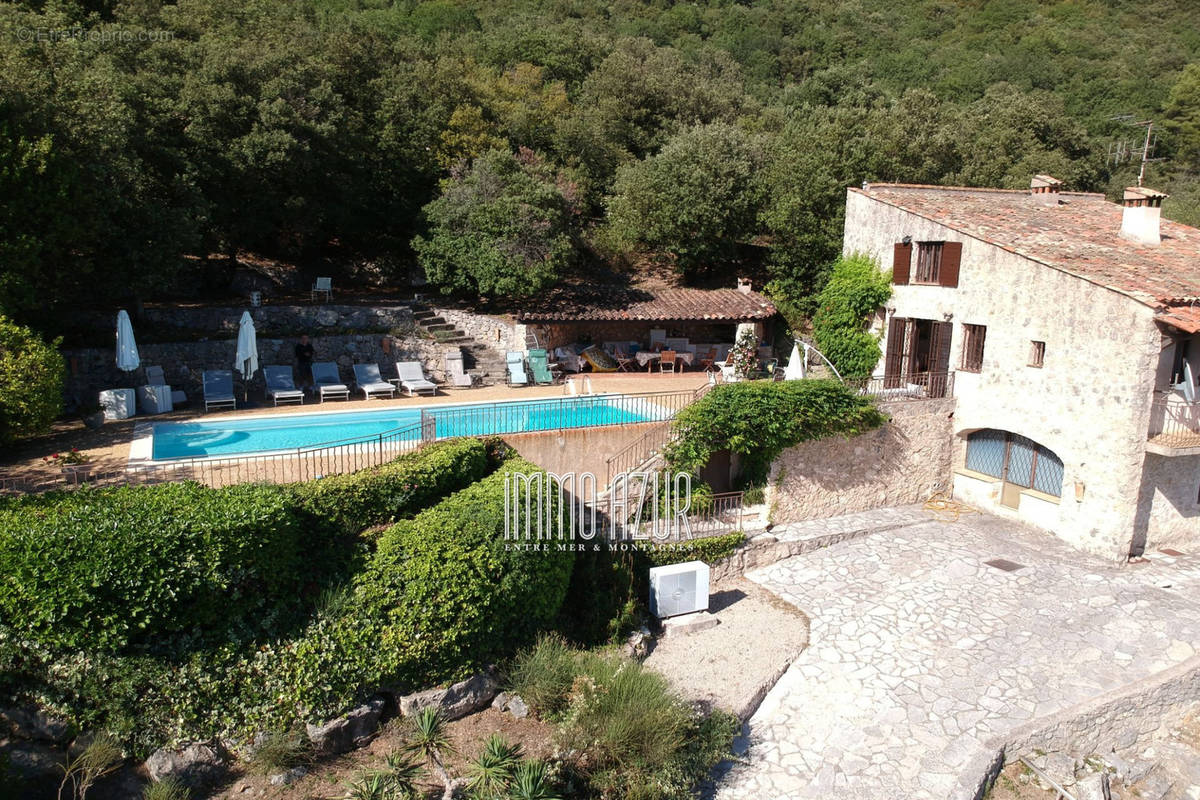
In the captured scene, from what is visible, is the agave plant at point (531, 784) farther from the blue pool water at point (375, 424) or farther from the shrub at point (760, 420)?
the shrub at point (760, 420)

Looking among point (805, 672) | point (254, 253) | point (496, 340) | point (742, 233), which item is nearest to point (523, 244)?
point (496, 340)

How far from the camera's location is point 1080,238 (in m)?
18.2

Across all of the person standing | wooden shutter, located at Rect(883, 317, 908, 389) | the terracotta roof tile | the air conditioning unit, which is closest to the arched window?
wooden shutter, located at Rect(883, 317, 908, 389)

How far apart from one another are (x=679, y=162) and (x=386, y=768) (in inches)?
928

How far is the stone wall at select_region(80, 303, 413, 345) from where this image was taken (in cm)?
2115

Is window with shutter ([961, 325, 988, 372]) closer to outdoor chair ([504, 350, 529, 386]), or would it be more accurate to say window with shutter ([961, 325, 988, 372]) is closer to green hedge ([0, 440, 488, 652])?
outdoor chair ([504, 350, 529, 386])

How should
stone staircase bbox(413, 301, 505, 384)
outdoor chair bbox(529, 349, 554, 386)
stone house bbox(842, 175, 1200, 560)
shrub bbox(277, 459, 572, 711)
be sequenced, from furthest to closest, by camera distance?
stone staircase bbox(413, 301, 505, 384) → outdoor chair bbox(529, 349, 554, 386) → stone house bbox(842, 175, 1200, 560) → shrub bbox(277, 459, 572, 711)

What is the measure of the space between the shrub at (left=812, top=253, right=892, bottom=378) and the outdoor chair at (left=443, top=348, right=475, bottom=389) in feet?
34.0

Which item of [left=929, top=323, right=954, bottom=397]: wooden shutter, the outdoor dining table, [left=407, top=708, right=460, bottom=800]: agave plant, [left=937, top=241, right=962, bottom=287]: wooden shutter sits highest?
[left=937, top=241, right=962, bottom=287]: wooden shutter

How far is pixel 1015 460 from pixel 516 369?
13.2 meters

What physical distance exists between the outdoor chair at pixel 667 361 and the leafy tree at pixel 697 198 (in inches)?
229

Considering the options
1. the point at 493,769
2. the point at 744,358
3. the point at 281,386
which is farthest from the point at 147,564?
the point at 744,358

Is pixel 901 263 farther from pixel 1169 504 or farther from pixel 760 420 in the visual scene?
pixel 1169 504

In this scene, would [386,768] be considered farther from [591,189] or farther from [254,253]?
[591,189]
